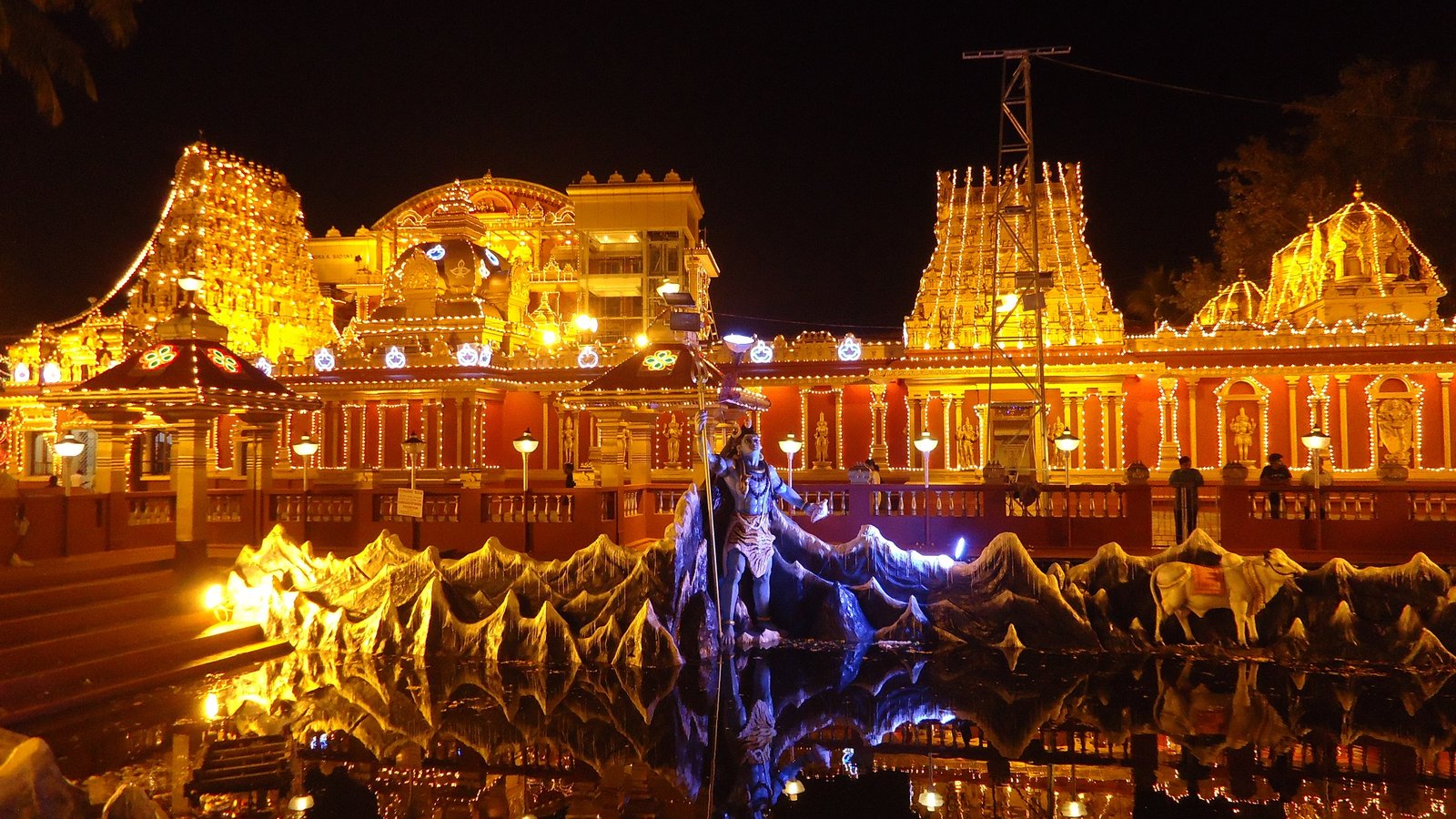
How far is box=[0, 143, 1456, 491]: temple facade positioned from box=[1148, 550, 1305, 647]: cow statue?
7075 millimetres

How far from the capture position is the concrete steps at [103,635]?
996cm

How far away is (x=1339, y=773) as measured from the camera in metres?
7.99

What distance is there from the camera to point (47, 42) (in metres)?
10.8

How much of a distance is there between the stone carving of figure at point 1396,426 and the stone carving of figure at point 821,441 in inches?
533

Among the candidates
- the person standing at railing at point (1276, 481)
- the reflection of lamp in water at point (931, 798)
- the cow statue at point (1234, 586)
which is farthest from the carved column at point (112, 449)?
the person standing at railing at point (1276, 481)

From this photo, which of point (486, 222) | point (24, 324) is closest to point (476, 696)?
point (486, 222)

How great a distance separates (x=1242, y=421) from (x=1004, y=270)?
23.9 ft

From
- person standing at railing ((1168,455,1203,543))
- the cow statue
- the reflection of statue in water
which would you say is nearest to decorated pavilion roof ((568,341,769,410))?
the reflection of statue in water

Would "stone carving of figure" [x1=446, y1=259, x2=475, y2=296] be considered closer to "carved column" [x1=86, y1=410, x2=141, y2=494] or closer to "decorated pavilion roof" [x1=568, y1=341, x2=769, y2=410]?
"carved column" [x1=86, y1=410, x2=141, y2=494]

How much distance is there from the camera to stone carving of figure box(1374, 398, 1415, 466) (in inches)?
927

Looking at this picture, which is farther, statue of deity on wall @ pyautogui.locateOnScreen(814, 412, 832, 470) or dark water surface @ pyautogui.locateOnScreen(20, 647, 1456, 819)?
statue of deity on wall @ pyautogui.locateOnScreen(814, 412, 832, 470)

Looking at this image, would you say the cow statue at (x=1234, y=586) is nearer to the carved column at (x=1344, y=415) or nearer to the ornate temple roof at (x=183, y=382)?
the ornate temple roof at (x=183, y=382)

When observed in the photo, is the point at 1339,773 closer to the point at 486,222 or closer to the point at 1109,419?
the point at 1109,419

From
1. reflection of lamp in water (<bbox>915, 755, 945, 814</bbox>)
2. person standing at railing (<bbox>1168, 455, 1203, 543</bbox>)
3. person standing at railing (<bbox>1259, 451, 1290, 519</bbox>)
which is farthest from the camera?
person standing at railing (<bbox>1168, 455, 1203, 543</bbox>)
